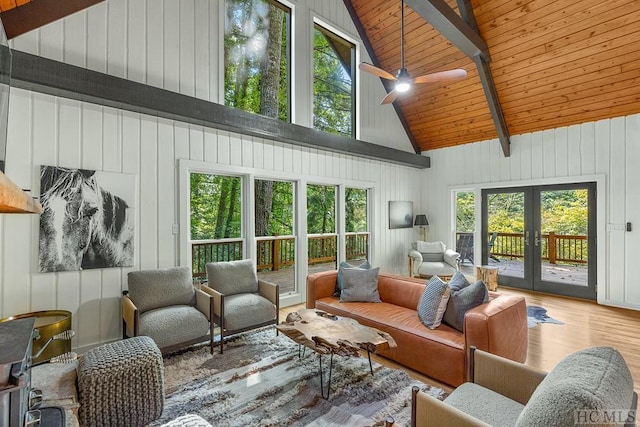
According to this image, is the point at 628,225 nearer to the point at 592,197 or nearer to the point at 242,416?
the point at 592,197

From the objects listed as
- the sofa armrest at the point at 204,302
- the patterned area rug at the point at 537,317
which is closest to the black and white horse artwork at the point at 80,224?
the sofa armrest at the point at 204,302

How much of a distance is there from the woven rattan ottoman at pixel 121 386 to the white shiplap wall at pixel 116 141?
4.54ft

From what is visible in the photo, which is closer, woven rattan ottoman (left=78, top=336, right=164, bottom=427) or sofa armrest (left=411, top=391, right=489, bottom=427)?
sofa armrest (left=411, top=391, right=489, bottom=427)

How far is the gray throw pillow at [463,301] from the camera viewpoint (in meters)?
2.64

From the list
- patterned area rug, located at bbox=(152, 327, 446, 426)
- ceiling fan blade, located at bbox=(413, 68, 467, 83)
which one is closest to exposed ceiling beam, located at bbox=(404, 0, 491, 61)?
ceiling fan blade, located at bbox=(413, 68, 467, 83)

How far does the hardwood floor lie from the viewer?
2953 millimetres

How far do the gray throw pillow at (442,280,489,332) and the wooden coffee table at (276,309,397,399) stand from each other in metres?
0.65

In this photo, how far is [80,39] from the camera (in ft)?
10.3

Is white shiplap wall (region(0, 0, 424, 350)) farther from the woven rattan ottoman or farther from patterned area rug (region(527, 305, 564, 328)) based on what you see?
patterned area rug (region(527, 305, 564, 328))

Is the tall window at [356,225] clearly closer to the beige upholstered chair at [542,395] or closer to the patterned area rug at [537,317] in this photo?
the patterned area rug at [537,317]

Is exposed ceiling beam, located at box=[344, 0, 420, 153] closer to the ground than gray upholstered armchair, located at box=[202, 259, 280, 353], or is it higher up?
higher up

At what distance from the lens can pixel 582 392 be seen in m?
0.94

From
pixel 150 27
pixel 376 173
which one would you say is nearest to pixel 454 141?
pixel 376 173

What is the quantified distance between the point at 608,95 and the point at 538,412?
5563 mm
